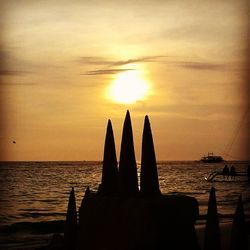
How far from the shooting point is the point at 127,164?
12.6 meters

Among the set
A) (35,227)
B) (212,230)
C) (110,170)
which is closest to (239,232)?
(212,230)

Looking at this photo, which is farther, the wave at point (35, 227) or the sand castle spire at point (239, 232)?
the wave at point (35, 227)

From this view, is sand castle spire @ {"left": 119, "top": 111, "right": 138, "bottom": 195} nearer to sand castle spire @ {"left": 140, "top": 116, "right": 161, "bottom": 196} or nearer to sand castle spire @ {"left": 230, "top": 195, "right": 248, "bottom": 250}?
sand castle spire @ {"left": 140, "top": 116, "right": 161, "bottom": 196}

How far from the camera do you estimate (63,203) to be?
177ft

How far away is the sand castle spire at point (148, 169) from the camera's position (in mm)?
12438

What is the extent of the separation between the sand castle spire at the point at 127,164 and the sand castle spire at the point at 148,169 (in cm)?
26

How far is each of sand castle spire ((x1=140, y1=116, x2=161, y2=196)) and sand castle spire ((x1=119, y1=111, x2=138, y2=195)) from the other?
26cm

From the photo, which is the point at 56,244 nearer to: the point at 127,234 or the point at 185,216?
the point at 127,234

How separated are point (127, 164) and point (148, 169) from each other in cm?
54

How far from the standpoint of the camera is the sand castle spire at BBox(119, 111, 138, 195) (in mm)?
12609

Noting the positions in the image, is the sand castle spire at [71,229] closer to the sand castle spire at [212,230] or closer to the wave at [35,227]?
the sand castle spire at [212,230]

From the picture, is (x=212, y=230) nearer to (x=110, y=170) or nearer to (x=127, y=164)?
(x=127, y=164)

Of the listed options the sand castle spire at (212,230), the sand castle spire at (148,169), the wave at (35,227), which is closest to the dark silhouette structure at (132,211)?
the sand castle spire at (148,169)

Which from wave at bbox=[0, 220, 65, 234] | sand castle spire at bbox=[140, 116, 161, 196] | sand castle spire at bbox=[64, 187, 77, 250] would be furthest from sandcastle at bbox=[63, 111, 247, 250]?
wave at bbox=[0, 220, 65, 234]
